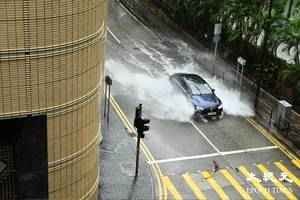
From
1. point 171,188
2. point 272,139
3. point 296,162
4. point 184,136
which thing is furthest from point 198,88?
point 171,188

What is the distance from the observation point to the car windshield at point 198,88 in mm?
30000

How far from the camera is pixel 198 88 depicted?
30.3 meters

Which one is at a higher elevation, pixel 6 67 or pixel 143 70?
pixel 6 67

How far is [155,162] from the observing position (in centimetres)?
2550

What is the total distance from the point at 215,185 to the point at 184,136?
428 centimetres

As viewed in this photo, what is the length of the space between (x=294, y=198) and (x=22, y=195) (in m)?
11.6

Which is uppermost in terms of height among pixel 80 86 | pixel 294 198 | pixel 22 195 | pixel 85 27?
pixel 85 27

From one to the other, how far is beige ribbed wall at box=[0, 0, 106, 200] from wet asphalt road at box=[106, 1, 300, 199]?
6.14 metres

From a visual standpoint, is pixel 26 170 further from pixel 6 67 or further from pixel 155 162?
pixel 155 162

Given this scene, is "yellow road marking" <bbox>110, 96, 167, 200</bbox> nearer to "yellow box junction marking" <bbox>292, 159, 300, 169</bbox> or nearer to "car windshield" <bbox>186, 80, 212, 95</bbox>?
"car windshield" <bbox>186, 80, 212, 95</bbox>

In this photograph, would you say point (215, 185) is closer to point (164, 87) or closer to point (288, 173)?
point (288, 173)

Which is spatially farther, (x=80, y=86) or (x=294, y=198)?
(x=294, y=198)

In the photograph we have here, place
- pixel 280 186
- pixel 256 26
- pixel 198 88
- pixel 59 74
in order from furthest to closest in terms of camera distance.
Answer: pixel 256 26 < pixel 198 88 < pixel 280 186 < pixel 59 74

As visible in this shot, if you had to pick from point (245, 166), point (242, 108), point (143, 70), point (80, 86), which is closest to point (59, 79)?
point (80, 86)
